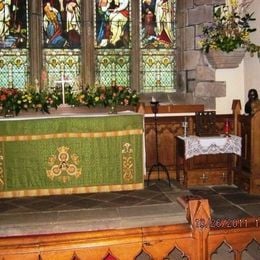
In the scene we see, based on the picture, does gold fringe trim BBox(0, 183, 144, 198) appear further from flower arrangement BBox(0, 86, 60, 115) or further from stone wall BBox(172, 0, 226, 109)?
stone wall BBox(172, 0, 226, 109)

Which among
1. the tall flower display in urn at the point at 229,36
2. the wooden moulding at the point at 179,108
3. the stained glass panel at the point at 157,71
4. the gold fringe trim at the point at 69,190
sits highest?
the tall flower display in urn at the point at 229,36

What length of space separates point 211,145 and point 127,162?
3.84ft

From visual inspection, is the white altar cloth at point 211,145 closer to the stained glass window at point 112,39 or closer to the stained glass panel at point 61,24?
the stained glass window at point 112,39

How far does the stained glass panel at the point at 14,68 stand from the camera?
22.1 feet

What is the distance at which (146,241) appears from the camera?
1.73 metres

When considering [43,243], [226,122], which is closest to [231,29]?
[226,122]

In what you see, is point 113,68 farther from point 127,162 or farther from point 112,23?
point 127,162

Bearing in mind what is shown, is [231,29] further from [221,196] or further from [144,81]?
[221,196]

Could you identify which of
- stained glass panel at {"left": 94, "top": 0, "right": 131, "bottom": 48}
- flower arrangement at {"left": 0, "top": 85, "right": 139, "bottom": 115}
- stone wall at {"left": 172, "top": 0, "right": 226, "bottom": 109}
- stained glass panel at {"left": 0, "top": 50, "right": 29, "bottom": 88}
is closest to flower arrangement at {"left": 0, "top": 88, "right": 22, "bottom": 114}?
flower arrangement at {"left": 0, "top": 85, "right": 139, "bottom": 115}

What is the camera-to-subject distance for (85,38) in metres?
6.89

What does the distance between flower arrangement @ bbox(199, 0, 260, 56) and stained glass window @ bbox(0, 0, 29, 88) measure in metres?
2.82


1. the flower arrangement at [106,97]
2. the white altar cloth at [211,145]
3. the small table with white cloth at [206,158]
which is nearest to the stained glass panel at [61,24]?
the flower arrangement at [106,97]

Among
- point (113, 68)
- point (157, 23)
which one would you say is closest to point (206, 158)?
point (113, 68)
